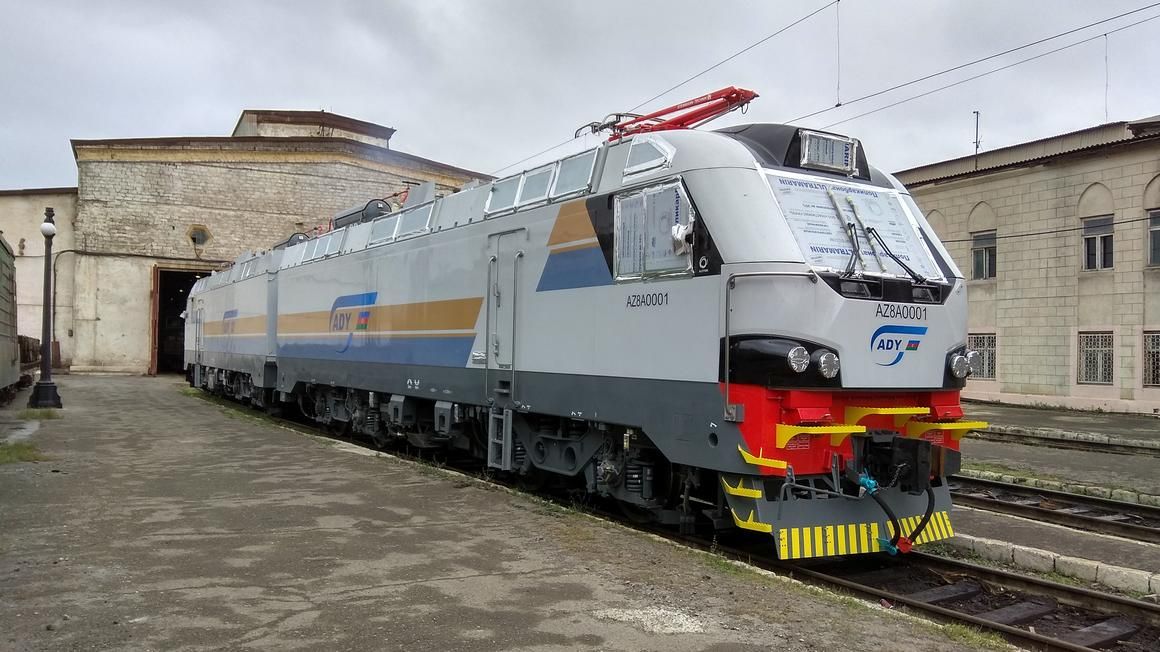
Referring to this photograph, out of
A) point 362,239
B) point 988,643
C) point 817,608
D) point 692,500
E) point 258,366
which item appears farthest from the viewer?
point 258,366

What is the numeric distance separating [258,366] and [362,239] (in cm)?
624

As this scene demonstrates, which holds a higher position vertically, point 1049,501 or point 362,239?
point 362,239

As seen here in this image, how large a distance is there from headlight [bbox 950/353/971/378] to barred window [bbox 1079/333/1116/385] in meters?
17.4

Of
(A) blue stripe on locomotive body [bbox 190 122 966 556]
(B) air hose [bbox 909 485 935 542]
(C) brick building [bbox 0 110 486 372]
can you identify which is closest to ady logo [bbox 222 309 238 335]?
(A) blue stripe on locomotive body [bbox 190 122 966 556]

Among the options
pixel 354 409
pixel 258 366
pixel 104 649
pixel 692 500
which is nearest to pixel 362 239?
pixel 354 409

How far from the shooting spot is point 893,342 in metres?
6.38

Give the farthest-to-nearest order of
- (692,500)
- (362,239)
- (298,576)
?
1. (362,239)
2. (692,500)
3. (298,576)

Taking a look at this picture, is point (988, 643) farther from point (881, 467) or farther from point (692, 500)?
point (692, 500)

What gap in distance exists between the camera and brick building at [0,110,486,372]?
33375 millimetres

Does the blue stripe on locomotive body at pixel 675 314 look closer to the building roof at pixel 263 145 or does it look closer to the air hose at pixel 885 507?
the air hose at pixel 885 507

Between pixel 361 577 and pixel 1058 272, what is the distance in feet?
72.5

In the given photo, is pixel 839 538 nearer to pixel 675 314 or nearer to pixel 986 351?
pixel 675 314

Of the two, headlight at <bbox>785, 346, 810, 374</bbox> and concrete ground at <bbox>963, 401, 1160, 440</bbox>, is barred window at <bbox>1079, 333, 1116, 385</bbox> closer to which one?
concrete ground at <bbox>963, 401, 1160, 440</bbox>

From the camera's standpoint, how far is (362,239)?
13.0 m
